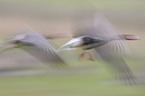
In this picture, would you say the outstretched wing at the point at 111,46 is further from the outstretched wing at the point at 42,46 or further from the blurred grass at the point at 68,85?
the blurred grass at the point at 68,85

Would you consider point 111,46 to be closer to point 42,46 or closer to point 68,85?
point 42,46

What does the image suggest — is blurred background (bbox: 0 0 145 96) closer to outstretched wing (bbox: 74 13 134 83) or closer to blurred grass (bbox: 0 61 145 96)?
blurred grass (bbox: 0 61 145 96)

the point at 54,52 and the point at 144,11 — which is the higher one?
the point at 144,11

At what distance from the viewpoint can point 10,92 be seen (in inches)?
188

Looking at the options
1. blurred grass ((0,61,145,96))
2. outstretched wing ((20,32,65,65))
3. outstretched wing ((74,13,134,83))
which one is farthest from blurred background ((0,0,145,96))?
outstretched wing ((74,13,134,83))

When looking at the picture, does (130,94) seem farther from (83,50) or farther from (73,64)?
(83,50)

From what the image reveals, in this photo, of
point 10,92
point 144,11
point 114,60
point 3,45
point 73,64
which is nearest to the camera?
point 114,60

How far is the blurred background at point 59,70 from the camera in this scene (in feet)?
16.1

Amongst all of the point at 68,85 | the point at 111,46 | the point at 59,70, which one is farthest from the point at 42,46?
the point at 59,70

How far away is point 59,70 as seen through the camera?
555cm

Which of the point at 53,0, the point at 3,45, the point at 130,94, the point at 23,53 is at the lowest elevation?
the point at 130,94

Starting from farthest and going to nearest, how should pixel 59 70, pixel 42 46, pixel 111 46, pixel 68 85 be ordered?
pixel 59 70 < pixel 68 85 < pixel 111 46 < pixel 42 46

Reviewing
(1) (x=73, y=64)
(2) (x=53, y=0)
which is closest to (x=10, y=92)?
(1) (x=73, y=64)

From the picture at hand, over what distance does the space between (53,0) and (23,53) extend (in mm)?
2791
